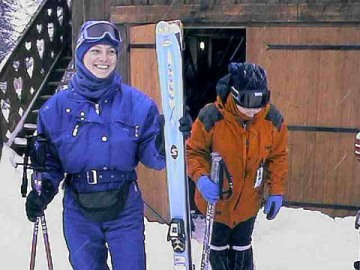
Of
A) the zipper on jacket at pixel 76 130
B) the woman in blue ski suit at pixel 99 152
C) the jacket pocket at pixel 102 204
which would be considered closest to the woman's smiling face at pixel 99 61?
the woman in blue ski suit at pixel 99 152

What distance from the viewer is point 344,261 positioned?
4.98m

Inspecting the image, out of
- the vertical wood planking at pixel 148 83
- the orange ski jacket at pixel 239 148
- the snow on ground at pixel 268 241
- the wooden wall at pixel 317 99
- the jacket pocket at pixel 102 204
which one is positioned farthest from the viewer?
the vertical wood planking at pixel 148 83

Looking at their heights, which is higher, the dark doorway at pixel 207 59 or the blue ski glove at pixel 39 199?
the dark doorway at pixel 207 59

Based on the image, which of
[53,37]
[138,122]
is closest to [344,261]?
[138,122]

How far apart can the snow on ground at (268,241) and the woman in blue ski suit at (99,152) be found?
188 cm

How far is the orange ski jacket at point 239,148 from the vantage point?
11.1 ft

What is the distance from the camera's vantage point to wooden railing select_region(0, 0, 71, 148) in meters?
7.61

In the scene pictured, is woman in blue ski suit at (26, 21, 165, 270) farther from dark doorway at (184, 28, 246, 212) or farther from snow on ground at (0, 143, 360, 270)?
dark doorway at (184, 28, 246, 212)

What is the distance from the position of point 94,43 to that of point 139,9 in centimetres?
338

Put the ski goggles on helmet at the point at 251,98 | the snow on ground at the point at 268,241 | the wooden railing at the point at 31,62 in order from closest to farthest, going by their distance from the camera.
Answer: the ski goggles on helmet at the point at 251,98, the snow on ground at the point at 268,241, the wooden railing at the point at 31,62

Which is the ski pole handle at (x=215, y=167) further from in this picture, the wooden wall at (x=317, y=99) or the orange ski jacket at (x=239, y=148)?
the wooden wall at (x=317, y=99)

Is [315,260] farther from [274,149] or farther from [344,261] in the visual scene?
[274,149]

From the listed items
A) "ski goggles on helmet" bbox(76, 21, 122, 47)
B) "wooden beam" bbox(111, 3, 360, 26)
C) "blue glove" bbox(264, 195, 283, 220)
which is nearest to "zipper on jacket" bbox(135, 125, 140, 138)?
"ski goggles on helmet" bbox(76, 21, 122, 47)

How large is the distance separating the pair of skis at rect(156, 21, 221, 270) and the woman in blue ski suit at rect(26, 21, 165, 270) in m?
0.15
